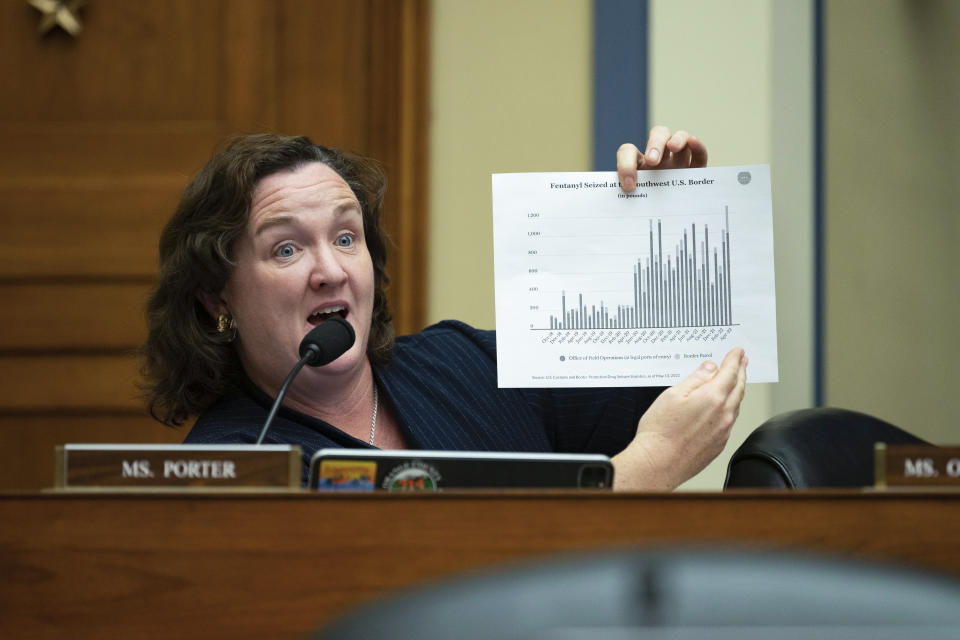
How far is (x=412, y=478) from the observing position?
0.89 m

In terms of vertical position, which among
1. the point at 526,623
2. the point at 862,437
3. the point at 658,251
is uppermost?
the point at 658,251

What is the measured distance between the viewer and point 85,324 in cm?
259

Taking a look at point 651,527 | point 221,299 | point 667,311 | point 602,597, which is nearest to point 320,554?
point 651,527

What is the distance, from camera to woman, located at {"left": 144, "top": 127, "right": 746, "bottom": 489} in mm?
1501

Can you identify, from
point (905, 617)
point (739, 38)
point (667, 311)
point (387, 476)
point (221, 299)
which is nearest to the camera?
point (905, 617)

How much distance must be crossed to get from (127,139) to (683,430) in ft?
6.26

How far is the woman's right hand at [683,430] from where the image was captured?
4.32 ft

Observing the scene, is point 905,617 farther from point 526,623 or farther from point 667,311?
point 667,311

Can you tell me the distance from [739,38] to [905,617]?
8.32ft

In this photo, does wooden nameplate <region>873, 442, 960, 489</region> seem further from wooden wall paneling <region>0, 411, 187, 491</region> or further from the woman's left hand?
wooden wall paneling <region>0, 411, 187, 491</region>

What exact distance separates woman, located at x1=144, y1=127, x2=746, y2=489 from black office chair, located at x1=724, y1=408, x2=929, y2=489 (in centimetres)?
12

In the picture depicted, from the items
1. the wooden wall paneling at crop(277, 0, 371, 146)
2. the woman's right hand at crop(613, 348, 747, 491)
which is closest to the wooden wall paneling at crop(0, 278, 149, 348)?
the wooden wall paneling at crop(277, 0, 371, 146)

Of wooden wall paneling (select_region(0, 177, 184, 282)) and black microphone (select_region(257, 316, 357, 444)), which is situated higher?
wooden wall paneling (select_region(0, 177, 184, 282))

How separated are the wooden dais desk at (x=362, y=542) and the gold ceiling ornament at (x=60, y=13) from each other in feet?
7.17
